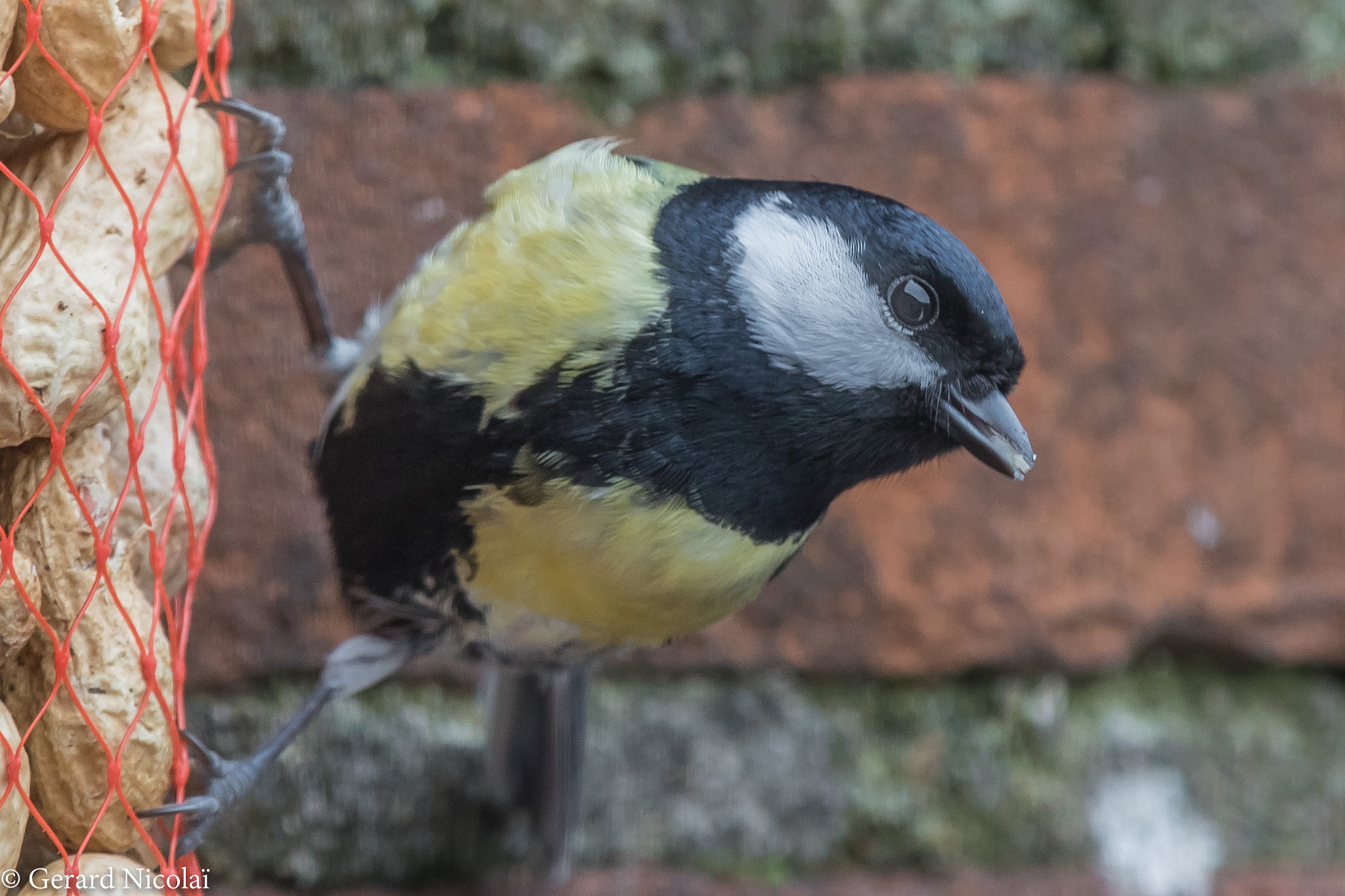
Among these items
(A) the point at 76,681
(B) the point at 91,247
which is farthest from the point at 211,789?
(B) the point at 91,247

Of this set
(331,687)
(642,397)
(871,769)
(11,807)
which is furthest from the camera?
(871,769)

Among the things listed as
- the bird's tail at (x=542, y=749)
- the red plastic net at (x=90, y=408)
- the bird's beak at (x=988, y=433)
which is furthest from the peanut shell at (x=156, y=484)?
the bird's beak at (x=988, y=433)

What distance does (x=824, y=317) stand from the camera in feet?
1.83

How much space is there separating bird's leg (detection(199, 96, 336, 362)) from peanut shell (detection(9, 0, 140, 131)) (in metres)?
0.16

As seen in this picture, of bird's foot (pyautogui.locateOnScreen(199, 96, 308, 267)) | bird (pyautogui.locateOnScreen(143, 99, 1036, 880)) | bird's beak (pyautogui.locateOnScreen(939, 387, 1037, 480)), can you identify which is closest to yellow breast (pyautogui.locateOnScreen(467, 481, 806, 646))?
bird (pyautogui.locateOnScreen(143, 99, 1036, 880))

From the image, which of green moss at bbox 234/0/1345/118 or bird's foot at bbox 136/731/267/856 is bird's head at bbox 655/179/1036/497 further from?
bird's foot at bbox 136/731/267/856

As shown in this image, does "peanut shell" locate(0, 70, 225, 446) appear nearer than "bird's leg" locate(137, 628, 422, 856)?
Yes

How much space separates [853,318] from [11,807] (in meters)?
0.39

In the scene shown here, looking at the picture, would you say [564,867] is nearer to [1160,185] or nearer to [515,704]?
[515,704]

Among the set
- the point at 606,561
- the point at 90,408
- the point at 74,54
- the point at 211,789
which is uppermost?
the point at 74,54

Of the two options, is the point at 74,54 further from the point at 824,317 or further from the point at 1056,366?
the point at 1056,366

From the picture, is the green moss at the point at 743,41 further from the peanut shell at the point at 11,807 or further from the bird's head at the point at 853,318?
the peanut shell at the point at 11,807

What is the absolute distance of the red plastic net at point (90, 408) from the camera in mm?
423

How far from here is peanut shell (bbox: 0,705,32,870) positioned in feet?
1.35
